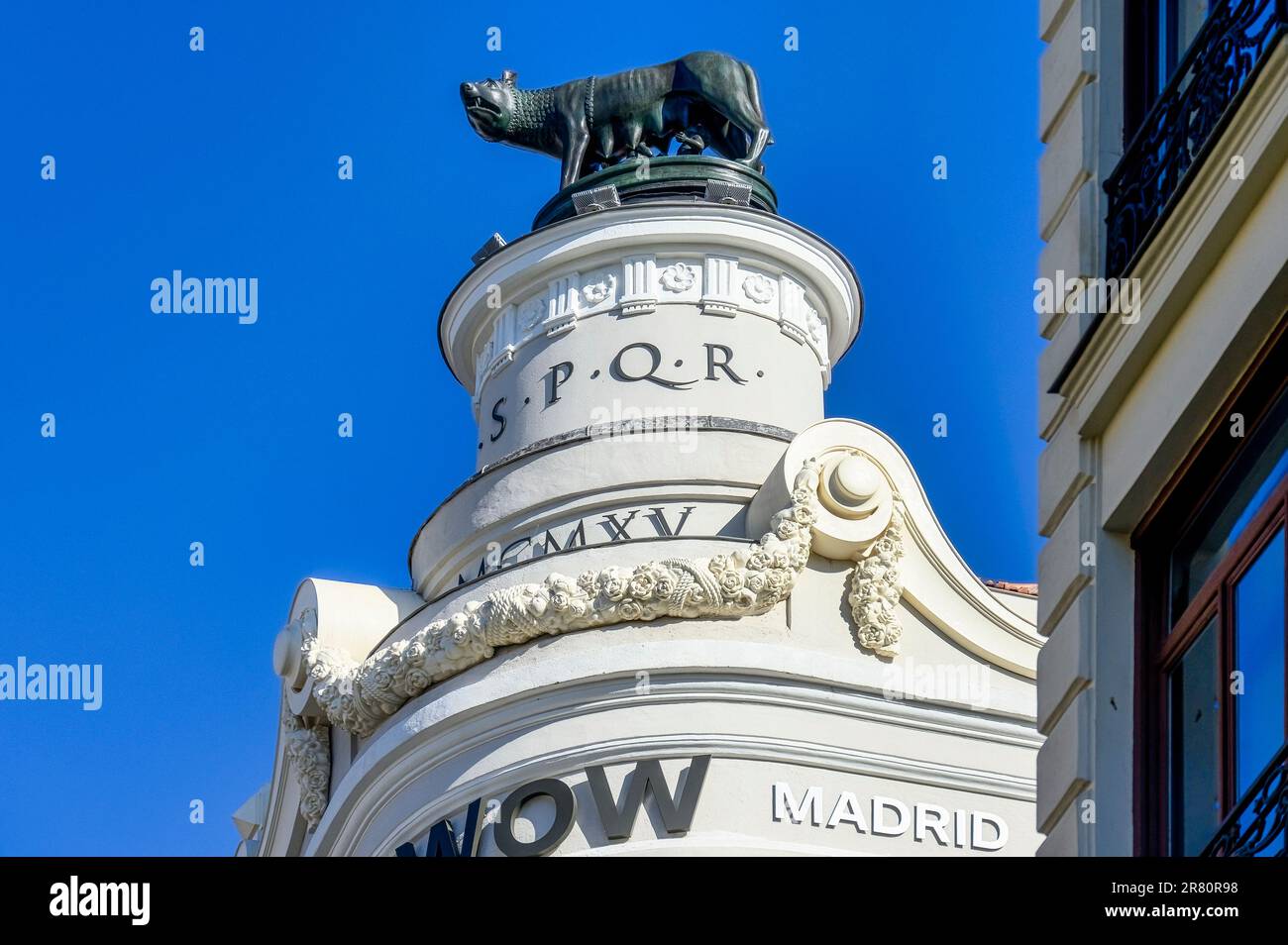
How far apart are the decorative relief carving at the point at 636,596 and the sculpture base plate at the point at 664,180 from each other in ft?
16.5

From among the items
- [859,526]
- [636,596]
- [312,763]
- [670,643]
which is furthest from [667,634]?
[312,763]

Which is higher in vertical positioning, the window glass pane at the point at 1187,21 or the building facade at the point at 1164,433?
the window glass pane at the point at 1187,21

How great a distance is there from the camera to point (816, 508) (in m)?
26.9

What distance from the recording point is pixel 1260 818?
12648 millimetres

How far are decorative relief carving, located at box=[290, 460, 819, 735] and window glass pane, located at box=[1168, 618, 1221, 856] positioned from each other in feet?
39.9

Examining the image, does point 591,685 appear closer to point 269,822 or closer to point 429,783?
point 429,783

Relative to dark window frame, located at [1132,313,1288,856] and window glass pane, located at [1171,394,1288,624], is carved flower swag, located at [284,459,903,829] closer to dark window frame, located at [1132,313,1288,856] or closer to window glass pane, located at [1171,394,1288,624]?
dark window frame, located at [1132,313,1288,856]

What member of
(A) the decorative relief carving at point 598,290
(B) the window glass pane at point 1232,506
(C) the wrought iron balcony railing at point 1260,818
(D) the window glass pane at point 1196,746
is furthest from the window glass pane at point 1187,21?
(A) the decorative relief carving at point 598,290

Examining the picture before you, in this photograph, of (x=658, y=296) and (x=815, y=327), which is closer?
(x=658, y=296)

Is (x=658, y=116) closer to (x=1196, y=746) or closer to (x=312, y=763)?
(x=312, y=763)

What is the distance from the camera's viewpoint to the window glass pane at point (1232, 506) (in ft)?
44.4

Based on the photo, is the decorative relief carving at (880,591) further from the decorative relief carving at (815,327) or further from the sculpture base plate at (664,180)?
the sculpture base plate at (664,180)

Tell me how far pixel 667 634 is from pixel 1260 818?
13.9 meters
